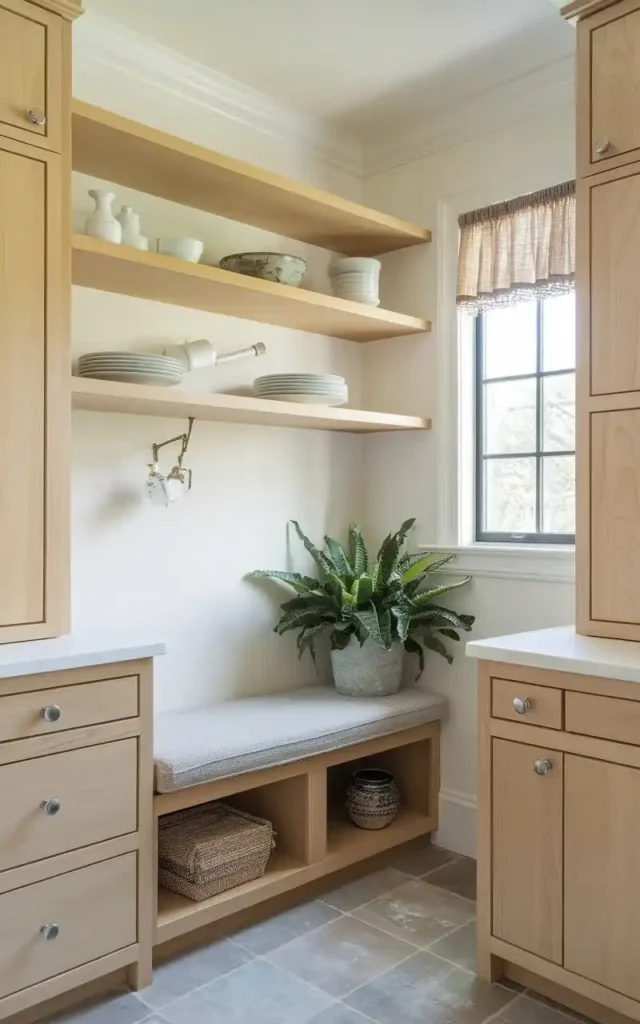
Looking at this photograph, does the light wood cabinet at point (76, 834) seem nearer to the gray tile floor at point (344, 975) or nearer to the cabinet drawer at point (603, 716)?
the gray tile floor at point (344, 975)

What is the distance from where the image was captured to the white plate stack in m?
2.99

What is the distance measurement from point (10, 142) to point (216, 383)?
101 centimetres

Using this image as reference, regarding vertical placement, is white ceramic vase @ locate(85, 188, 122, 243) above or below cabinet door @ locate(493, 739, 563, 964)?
above

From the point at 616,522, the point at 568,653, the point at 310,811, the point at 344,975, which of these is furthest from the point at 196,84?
the point at 344,975

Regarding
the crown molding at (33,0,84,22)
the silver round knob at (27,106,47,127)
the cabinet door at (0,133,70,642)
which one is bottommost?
the cabinet door at (0,133,70,642)

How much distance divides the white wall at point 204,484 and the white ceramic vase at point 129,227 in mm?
140

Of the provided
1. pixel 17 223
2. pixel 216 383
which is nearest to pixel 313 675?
pixel 216 383

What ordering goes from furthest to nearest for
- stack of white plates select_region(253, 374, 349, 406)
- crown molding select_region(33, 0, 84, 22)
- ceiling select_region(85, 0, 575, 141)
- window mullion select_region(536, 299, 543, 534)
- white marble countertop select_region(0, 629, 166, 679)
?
1. window mullion select_region(536, 299, 543, 534)
2. stack of white plates select_region(253, 374, 349, 406)
3. ceiling select_region(85, 0, 575, 141)
4. crown molding select_region(33, 0, 84, 22)
5. white marble countertop select_region(0, 629, 166, 679)

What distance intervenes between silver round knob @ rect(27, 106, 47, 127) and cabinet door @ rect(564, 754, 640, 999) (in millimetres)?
2020

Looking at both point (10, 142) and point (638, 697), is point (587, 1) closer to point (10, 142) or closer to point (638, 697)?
point (10, 142)

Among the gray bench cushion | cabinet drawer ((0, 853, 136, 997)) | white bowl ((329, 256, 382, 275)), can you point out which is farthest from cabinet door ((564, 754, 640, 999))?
white bowl ((329, 256, 382, 275))

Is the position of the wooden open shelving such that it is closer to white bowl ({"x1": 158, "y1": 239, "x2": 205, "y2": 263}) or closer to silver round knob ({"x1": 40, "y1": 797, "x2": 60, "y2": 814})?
silver round knob ({"x1": 40, "y1": 797, "x2": 60, "y2": 814})

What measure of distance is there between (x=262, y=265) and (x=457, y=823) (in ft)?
6.74

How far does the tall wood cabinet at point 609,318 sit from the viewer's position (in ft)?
7.17
